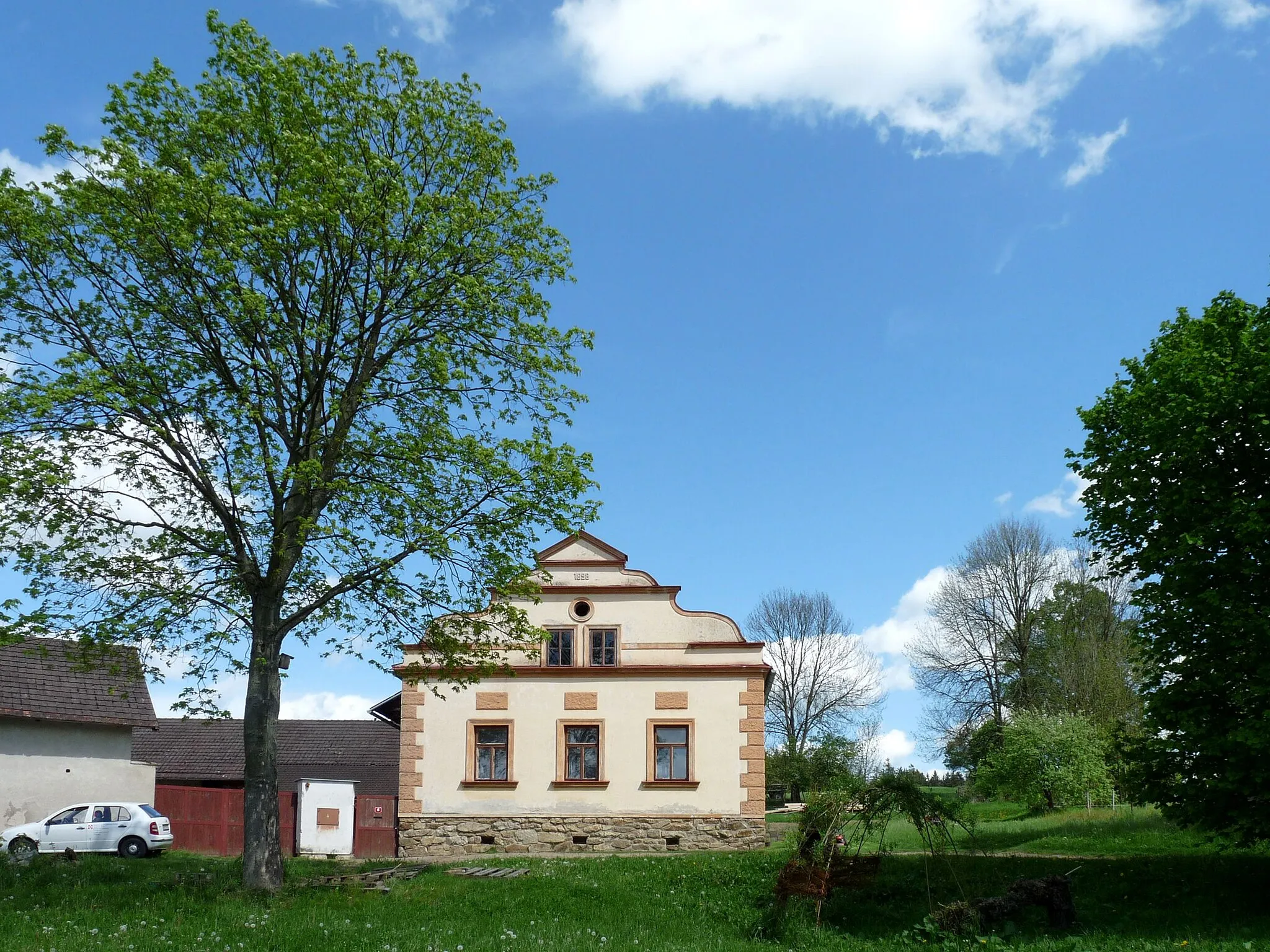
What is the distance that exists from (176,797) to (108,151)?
67.6ft

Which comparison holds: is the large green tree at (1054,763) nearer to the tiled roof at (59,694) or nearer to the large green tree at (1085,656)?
the large green tree at (1085,656)

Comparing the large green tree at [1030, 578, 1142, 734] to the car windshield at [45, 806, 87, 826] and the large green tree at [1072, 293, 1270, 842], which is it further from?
the car windshield at [45, 806, 87, 826]

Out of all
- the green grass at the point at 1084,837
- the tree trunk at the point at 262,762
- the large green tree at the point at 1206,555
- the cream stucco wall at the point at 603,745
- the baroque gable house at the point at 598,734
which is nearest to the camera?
the large green tree at the point at 1206,555

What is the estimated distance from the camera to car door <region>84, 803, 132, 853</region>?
26781 mm

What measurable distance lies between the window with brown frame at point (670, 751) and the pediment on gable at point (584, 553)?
445 centimetres

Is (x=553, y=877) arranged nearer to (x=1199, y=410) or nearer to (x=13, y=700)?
(x=1199, y=410)

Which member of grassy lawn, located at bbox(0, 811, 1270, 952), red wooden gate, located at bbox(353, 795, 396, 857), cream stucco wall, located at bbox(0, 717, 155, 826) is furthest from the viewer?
cream stucco wall, located at bbox(0, 717, 155, 826)

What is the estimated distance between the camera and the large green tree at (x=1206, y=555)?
1612 centimetres

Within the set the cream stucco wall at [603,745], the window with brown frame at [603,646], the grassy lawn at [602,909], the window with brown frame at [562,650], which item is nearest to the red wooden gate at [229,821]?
the cream stucco wall at [603,745]

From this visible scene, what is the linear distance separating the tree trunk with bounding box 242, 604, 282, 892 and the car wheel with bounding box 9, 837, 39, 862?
23.4ft

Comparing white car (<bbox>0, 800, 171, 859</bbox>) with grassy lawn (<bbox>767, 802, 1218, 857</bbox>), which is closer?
grassy lawn (<bbox>767, 802, 1218, 857</bbox>)

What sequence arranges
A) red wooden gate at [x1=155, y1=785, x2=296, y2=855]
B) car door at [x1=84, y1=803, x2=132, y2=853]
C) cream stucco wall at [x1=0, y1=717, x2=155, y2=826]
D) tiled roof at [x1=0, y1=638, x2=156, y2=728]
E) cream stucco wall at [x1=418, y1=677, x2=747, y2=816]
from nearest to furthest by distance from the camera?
car door at [x1=84, y1=803, x2=132, y2=853] → cream stucco wall at [x1=418, y1=677, x2=747, y2=816] → cream stucco wall at [x1=0, y1=717, x2=155, y2=826] → tiled roof at [x1=0, y1=638, x2=156, y2=728] → red wooden gate at [x1=155, y1=785, x2=296, y2=855]

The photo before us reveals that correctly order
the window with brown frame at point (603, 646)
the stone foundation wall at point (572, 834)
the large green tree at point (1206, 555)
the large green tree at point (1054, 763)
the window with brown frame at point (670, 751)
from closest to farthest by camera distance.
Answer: the large green tree at point (1206, 555), the stone foundation wall at point (572, 834), the window with brown frame at point (670, 751), the window with brown frame at point (603, 646), the large green tree at point (1054, 763)

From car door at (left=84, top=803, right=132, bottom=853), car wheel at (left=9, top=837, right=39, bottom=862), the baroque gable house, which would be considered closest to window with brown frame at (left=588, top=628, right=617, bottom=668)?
the baroque gable house
